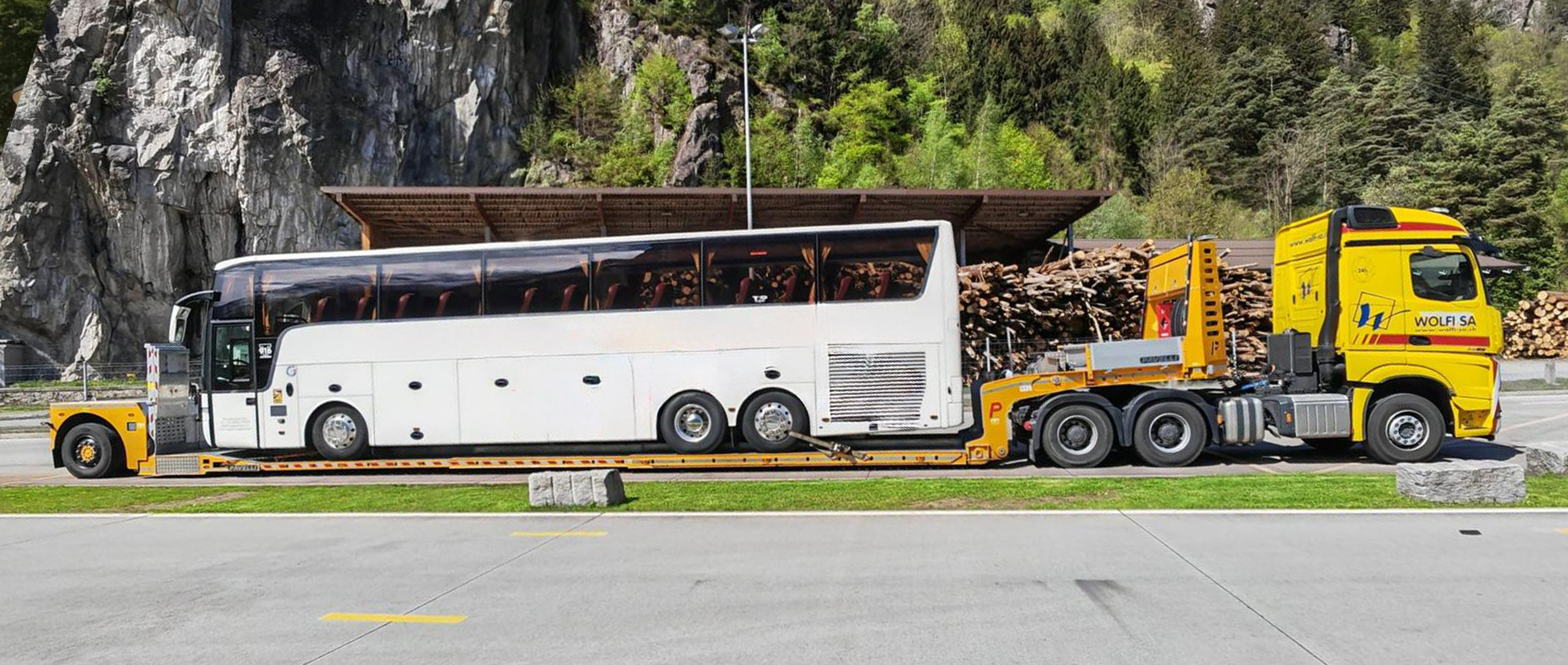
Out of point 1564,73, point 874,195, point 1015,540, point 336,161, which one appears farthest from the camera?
point 1564,73

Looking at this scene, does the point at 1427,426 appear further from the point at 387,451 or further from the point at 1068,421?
the point at 387,451

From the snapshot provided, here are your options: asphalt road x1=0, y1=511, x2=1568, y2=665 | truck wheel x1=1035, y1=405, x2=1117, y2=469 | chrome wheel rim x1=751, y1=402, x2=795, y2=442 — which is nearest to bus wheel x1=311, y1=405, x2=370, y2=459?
asphalt road x1=0, y1=511, x2=1568, y2=665

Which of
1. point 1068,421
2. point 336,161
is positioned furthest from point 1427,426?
point 336,161

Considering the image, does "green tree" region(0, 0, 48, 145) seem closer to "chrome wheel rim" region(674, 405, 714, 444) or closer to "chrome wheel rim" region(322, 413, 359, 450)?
"chrome wheel rim" region(322, 413, 359, 450)

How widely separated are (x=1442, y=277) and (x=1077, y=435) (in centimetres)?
542

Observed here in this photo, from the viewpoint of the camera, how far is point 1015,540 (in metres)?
8.62

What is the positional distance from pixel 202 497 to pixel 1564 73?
320 ft

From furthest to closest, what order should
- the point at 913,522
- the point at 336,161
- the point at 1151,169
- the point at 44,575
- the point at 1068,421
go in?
the point at 1151,169 → the point at 336,161 → the point at 1068,421 → the point at 913,522 → the point at 44,575

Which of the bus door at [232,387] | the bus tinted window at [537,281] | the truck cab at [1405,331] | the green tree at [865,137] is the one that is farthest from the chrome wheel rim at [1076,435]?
the green tree at [865,137]

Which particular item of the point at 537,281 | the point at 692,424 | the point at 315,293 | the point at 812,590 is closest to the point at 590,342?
the point at 537,281

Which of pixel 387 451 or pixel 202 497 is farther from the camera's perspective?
pixel 387 451

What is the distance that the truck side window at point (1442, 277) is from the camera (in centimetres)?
1334

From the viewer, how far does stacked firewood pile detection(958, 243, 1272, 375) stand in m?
25.2

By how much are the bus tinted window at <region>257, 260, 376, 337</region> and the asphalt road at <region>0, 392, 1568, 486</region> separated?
8.15 feet
